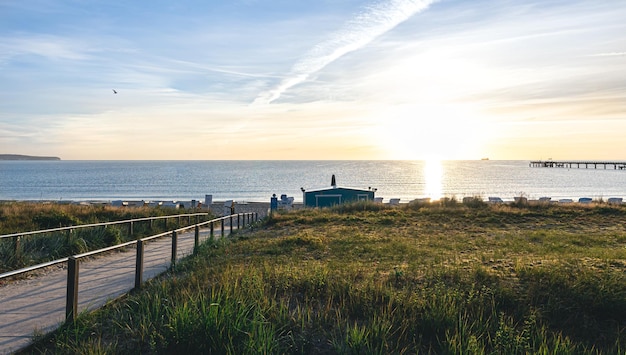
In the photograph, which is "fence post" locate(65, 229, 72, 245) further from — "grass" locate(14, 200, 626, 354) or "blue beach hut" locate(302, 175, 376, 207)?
"blue beach hut" locate(302, 175, 376, 207)

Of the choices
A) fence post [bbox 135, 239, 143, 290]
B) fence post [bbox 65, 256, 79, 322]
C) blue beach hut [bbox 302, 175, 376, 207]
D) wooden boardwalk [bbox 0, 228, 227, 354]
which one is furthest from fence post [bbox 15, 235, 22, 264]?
blue beach hut [bbox 302, 175, 376, 207]

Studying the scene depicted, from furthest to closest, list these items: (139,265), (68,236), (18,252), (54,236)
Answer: (54,236) < (68,236) < (18,252) < (139,265)

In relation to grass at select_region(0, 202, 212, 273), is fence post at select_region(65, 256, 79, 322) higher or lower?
higher

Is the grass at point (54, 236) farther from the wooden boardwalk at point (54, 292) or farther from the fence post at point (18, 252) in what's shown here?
the wooden boardwalk at point (54, 292)

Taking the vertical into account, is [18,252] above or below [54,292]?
above

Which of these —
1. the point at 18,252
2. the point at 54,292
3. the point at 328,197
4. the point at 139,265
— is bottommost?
the point at 54,292

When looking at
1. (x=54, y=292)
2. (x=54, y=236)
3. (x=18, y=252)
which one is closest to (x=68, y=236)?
(x=54, y=236)

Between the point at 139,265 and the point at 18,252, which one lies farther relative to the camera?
the point at 18,252

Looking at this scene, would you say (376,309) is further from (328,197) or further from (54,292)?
(328,197)

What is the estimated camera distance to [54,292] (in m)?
7.64

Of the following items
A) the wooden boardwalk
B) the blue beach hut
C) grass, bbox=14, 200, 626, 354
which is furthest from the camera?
the blue beach hut

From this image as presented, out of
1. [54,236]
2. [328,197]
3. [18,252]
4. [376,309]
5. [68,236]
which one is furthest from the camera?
[328,197]

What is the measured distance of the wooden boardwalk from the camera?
573 centimetres

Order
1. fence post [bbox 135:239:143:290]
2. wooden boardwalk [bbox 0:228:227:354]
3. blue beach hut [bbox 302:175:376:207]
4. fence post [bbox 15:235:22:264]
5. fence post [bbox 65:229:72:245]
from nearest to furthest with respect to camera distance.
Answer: wooden boardwalk [bbox 0:228:227:354], fence post [bbox 135:239:143:290], fence post [bbox 15:235:22:264], fence post [bbox 65:229:72:245], blue beach hut [bbox 302:175:376:207]
